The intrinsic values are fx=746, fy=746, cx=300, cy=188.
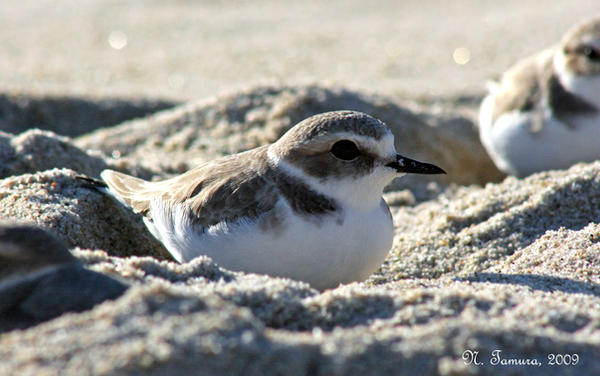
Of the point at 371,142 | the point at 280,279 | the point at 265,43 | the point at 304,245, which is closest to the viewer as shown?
the point at 280,279

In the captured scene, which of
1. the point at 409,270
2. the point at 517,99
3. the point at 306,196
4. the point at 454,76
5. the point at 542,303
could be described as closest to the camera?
the point at 542,303

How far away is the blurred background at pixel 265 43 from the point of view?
777 cm

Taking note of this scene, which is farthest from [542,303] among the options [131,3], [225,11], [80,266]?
[131,3]

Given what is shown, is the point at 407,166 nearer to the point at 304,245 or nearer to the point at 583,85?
the point at 304,245

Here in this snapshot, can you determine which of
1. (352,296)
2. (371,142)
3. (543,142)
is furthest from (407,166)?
(543,142)

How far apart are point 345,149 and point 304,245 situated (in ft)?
1.56

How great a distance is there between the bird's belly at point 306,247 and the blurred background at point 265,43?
357cm

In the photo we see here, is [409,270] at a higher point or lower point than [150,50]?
lower

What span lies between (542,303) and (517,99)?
307 cm

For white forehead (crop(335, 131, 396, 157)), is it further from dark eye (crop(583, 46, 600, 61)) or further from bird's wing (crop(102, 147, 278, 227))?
dark eye (crop(583, 46, 600, 61))

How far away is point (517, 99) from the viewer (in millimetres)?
5297

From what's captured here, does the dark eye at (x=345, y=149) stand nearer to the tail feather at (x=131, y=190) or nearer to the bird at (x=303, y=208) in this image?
the bird at (x=303, y=208)

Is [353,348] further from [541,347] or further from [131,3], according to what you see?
[131,3]

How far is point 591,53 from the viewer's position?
5121 mm
